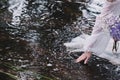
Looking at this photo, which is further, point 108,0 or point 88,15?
point 88,15

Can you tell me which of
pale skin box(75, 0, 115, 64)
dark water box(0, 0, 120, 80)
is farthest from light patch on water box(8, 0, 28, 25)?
pale skin box(75, 0, 115, 64)

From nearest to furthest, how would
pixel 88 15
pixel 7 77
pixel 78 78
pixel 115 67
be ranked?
pixel 7 77, pixel 78 78, pixel 115 67, pixel 88 15

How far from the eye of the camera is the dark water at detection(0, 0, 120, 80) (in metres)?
3.43

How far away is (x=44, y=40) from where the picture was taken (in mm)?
4051

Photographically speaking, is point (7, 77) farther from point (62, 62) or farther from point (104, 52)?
point (104, 52)

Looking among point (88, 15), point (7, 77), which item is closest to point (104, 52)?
point (88, 15)

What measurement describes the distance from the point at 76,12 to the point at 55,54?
1221mm

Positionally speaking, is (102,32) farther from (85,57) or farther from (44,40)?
(44,40)

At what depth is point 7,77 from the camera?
299cm

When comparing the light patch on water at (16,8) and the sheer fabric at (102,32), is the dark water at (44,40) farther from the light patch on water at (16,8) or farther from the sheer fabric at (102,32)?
the sheer fabric at (102,32)

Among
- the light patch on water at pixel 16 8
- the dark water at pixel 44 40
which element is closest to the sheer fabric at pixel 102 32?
the dark water at pixel 44 40

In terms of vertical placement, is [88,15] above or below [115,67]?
above

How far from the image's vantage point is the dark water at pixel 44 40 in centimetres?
343

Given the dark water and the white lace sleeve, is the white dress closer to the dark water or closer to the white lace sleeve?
the white lace sleeve
